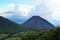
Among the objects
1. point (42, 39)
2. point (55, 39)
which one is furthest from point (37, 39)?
point (55, 39)

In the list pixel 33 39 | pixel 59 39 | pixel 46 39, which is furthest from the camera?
pixel 33 39

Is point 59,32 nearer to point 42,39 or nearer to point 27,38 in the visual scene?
point 42,39

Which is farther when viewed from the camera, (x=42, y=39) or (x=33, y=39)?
(x=33, y=39)

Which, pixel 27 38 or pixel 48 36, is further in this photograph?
pixel 27 38

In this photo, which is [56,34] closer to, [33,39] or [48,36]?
[48,36]

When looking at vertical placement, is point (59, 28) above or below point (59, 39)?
above

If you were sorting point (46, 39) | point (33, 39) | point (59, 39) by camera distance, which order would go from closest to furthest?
1. point (59, 39)
2. point (46, 39)
3. point (33, 39)

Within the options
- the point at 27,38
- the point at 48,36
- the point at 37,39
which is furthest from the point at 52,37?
the point at 27,38

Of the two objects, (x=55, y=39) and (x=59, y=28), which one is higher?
(x=59, y=28)
